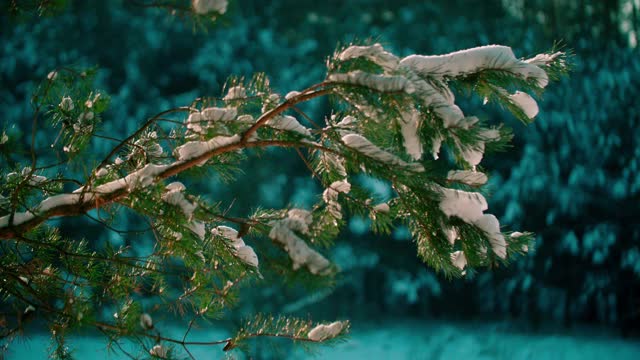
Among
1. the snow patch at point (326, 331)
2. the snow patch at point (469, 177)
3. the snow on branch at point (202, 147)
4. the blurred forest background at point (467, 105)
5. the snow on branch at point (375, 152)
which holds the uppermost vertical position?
the blurred forest background at point (467, 105)

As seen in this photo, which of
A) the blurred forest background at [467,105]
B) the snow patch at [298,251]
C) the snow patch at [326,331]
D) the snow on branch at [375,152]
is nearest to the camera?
the snow patch at [298,251]

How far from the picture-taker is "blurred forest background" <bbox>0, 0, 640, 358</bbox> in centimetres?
382

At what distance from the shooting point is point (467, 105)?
153 inches

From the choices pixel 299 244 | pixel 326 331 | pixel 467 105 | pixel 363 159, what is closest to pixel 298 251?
pixel 299 244

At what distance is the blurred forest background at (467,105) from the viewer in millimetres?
3820

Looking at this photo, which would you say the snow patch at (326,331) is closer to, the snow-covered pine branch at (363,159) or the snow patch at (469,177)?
the snow-covered pine branch at (363,159)

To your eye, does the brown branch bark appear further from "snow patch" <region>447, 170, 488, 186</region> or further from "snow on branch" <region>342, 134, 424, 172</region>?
A: "snow patch" <region>447, 170, 488, 186</region>

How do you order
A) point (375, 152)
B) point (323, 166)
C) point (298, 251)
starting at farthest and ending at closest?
point (323, 166), point (375, 152), point (298, 251)

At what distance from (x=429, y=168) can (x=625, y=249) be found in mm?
3691

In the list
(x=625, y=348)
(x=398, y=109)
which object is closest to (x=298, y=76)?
(x=625, y=348)

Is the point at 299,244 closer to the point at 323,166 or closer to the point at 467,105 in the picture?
the point at 323,166

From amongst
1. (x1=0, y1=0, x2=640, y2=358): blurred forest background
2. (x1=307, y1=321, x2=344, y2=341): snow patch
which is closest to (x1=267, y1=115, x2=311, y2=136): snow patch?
(x1=307, y1=321, x2=344, y2=341): snow patch

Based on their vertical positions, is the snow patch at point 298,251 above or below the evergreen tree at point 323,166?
below

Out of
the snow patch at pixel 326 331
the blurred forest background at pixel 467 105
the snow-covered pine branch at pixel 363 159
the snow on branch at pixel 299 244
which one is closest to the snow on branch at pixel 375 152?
the snow-covered pine branch at pixel 363 159
